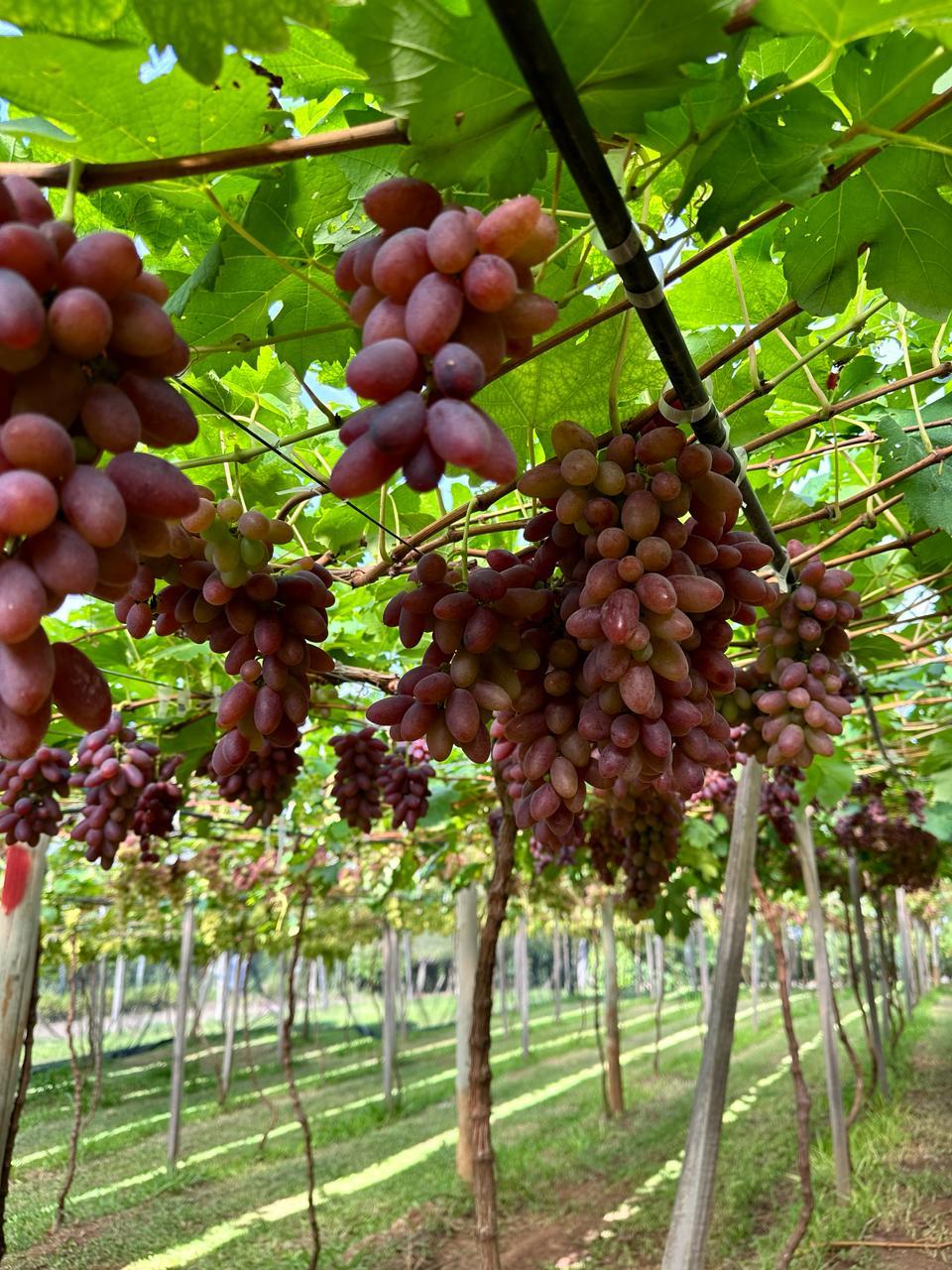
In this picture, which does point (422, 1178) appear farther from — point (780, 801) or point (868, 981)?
point (780, 801)

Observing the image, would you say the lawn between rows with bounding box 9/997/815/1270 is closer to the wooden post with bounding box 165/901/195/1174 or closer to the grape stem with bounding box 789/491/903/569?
the wooden post with bounding box 165/901/195/1174

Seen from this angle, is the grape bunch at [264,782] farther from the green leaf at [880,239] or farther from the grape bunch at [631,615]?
the green leaf at [880,239]

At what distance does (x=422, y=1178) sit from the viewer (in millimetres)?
8281

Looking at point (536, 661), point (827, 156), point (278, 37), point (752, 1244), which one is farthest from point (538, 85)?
point (752, 1244)

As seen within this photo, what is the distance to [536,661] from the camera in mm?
1074

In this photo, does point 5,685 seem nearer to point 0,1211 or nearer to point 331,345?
point 331,345

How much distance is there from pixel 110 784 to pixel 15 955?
720 mm

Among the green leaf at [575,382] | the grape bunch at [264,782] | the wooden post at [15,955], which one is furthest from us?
the wooden post at [15,955]

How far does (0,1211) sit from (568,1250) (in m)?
5.01

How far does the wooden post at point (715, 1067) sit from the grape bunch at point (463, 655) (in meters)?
1.57

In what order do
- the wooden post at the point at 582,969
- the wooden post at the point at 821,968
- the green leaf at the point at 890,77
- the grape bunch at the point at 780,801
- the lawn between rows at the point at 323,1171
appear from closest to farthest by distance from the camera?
the green leaf at the point at 890,77
the grape bunch at the point at 780,801
the wooden post at the point at 821,968
the lawn between rows at the point at 323,1171
the wooden post at the point at 582,969

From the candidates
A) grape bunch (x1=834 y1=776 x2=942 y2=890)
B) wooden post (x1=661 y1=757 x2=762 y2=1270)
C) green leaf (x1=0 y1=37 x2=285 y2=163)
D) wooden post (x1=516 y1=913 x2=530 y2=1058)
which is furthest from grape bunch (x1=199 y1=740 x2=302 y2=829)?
wooden post (x1=516 y1=913 x2=530 y2=1058)

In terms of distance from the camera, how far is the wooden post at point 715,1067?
2.59 m

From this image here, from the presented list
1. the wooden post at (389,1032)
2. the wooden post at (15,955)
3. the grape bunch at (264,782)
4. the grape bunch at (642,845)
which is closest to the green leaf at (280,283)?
the grape bunch at (264,782)
